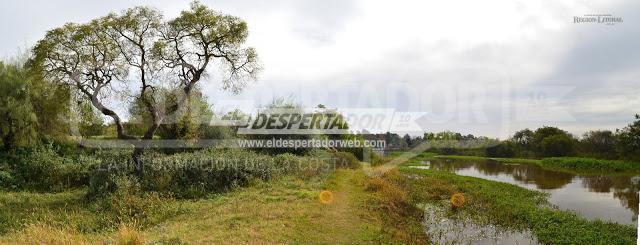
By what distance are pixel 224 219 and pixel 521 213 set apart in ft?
28.9

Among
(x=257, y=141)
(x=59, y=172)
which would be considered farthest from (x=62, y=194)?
(x=257, y=141)

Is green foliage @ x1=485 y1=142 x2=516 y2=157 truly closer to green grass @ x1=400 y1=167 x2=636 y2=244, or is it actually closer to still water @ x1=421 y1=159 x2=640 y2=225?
still water @ x1=421 y1=159 x2=640 y2=225

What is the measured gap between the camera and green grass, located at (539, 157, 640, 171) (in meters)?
23.8

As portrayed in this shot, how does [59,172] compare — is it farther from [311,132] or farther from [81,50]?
[311,132]

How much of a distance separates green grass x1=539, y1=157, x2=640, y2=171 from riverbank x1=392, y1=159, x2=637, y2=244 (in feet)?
41.9

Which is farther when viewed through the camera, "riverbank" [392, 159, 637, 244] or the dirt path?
"riverbank" [392, 159, 637, 244]

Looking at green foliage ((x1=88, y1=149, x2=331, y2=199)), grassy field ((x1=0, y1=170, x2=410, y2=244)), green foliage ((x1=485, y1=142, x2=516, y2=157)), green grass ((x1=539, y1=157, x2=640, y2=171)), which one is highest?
green foliage ((x1=485, y1=142, x2=516, y2=157))

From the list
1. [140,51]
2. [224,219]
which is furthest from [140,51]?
[224,219]

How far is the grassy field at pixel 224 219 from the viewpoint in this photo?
23.5ft

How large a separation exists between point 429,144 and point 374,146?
89.4ft

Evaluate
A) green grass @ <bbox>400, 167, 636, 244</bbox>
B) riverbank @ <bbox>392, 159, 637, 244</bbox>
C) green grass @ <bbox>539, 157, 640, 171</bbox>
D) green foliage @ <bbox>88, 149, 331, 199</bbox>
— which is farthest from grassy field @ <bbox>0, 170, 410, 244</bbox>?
green grass @ <bbox>539, 157, 640, 171</bbox>

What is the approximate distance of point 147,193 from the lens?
36.2 ft

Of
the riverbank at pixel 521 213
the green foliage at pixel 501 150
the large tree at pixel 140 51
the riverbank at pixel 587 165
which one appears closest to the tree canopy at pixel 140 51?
the large tree at pixel 140 51

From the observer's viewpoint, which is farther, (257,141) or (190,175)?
(257,141)
